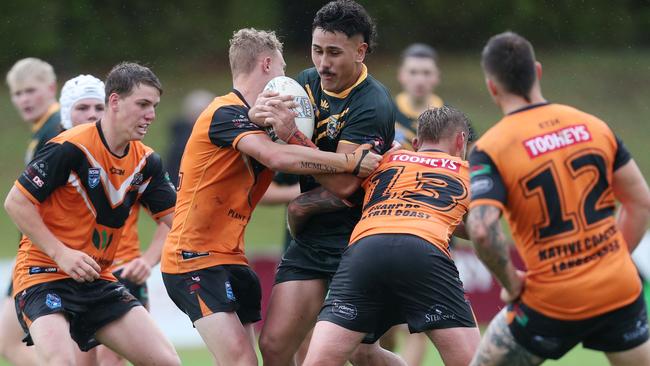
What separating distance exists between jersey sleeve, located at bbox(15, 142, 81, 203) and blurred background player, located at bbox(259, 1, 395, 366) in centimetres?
127

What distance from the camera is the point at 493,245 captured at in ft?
16.2

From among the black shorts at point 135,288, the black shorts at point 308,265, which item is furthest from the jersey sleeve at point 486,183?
the black shorts at point 135,288

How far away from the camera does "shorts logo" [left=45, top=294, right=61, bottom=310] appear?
20.6 ft

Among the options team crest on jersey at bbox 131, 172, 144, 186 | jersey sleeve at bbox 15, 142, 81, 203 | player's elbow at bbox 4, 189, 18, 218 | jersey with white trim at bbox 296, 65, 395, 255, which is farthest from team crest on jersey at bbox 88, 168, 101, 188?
jersey with white trim at bbox 296, 65, 395, 255

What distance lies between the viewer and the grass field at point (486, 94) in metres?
19.5

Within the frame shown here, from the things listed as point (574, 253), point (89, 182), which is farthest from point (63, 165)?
point (574, 253)

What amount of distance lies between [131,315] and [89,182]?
0.79m

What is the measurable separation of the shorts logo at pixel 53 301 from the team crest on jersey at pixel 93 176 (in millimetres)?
646

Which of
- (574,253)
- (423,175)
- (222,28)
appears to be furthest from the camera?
(222,28)

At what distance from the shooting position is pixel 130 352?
636 cm

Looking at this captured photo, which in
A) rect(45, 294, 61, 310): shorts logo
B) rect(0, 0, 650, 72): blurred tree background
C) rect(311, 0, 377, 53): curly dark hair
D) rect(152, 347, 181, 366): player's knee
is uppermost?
rect(311, 0, 377, 53): curly dark hair

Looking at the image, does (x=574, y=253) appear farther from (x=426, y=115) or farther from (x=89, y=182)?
(x=89, y=182)

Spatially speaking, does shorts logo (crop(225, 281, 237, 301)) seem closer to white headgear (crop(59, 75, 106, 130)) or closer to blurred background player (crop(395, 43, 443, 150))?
white headgear (crop(59, 75, 106, 130))

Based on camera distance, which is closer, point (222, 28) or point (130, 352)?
point (130, 352)
